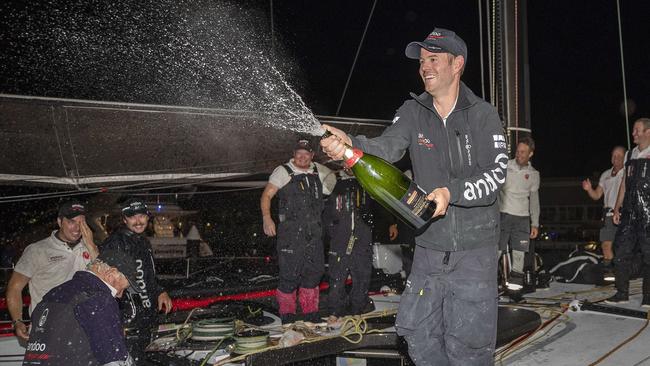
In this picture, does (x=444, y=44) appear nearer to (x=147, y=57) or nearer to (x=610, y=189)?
(x=147, y=57)

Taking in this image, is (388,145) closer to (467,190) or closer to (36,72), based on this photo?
(467,190)

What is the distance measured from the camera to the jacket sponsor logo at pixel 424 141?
321 centimetres

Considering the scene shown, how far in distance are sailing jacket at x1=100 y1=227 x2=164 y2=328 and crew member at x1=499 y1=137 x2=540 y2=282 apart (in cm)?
483

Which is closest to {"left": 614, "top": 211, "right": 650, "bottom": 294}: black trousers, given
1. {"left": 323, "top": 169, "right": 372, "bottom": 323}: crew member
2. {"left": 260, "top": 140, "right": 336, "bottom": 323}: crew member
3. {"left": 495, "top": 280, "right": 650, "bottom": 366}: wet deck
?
{"left": 495, "top": 280, "right": 650, "bottom": 366}: wet deck

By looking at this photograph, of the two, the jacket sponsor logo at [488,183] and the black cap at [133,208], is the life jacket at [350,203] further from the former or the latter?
the jacket sponsor logo at [488,183]

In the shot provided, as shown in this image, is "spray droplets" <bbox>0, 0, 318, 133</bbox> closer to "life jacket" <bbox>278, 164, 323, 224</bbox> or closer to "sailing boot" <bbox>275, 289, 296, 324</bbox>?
"life jacket" <bbox>278, 164, 323, 224</bbox>

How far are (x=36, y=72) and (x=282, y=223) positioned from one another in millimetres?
3115

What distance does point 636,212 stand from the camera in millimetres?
6875

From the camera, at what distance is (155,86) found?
16.6 feet

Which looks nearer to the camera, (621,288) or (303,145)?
(303,145)

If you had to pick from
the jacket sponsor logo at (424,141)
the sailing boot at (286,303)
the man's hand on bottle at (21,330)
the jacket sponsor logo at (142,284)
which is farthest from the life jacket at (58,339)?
the sailing boot at (286,303)

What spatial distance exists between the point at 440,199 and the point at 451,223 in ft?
1.07

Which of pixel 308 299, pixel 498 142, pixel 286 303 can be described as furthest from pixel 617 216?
pixel 498 142

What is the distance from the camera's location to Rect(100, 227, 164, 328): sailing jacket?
5172 mm
